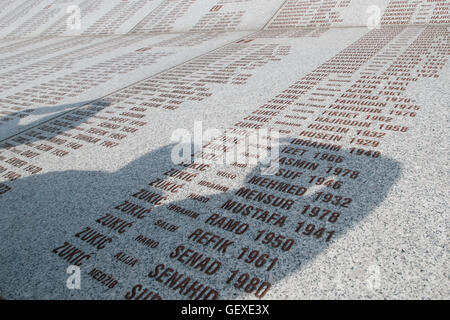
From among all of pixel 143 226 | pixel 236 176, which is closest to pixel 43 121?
pixel 143 226

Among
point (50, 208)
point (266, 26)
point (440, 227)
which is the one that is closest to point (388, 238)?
point (440, 227)

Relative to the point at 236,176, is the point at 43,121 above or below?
below

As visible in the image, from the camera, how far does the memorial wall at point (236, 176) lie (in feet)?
13.8

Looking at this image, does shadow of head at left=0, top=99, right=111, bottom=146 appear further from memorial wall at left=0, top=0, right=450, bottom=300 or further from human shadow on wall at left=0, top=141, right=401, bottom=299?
human shadow on wall at left=0, top=141, right=401, bottom=299

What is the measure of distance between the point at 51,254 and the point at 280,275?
9.76ft

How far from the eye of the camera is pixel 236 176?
602 centimetres

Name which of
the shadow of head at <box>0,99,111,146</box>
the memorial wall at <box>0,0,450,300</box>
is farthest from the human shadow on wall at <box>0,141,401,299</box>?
the shadow of head at <box>0,99,111,146</box>

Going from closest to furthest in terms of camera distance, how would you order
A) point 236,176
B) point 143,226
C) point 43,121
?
point 143,226
point 236,176
point 43,121

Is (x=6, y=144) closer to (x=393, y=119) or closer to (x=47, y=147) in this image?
(x=47, y=147)

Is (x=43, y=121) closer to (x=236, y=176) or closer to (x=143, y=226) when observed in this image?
(x=143, y=226)

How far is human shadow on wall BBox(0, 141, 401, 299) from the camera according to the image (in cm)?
423

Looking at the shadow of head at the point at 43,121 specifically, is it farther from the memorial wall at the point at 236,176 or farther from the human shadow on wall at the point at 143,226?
the human shadow on wall at the point at 143,226

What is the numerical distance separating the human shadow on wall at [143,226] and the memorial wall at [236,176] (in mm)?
23

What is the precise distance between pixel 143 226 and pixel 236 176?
1.74 m
